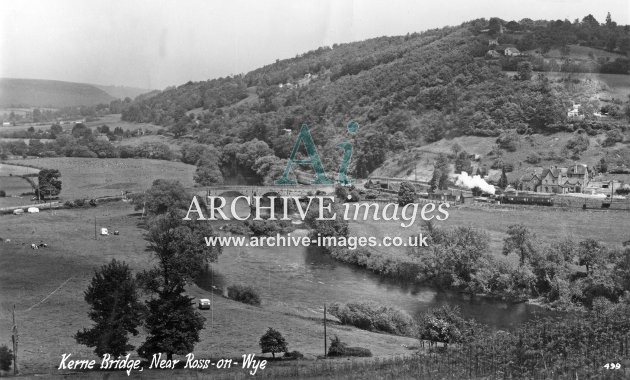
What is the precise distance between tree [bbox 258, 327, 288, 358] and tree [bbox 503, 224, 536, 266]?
542 inches

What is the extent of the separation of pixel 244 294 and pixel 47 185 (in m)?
24.1

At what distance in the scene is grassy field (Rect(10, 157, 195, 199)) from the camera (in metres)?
47.7

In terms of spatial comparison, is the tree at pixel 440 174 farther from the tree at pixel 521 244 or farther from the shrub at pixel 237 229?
the tree at pixel 521 244

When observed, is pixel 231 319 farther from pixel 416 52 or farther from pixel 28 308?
pixel 416 52

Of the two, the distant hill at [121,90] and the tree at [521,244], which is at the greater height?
the distant hill at [121,90]

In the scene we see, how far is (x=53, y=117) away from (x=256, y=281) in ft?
181

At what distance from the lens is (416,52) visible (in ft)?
254

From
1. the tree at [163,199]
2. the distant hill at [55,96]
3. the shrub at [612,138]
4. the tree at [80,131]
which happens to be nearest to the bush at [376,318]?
the tree at [163,199]

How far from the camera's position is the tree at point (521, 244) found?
1157 inches

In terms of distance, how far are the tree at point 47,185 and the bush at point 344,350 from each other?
30.6 metres

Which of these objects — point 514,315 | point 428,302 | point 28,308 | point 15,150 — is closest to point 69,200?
point 15,150

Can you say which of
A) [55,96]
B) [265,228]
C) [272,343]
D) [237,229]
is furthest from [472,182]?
[55,96]

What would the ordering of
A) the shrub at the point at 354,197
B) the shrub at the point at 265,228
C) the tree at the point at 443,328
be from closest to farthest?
the tree at the point at 443,328 < the shrub at the point at 265,228 < the shrub at the point at 354,197

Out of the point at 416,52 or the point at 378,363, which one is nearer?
the point at 378,363
